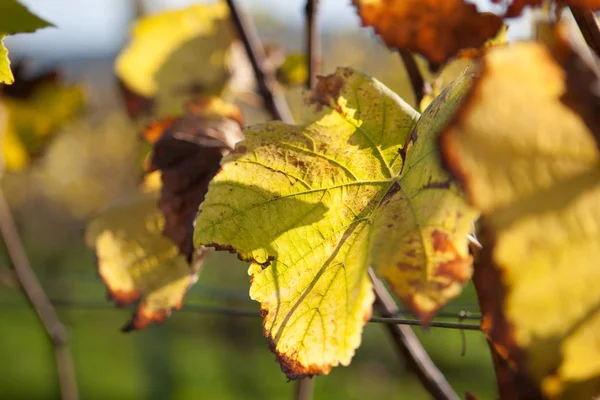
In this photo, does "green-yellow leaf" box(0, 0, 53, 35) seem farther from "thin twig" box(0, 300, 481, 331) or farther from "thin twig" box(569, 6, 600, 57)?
"thin twig" box(569, 6, 600, 57)

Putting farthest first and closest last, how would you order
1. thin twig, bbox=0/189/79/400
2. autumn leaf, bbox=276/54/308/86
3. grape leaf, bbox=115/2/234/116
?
1. thin twig, bbox=0/189/79/400
2. autumn leaf, bbox=276/54/308/86
3. grape leaf, bbox=115/2/234/116

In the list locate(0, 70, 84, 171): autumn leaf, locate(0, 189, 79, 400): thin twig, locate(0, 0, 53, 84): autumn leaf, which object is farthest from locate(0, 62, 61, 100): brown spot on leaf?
locate(0, 0, 53, 84): autumn leaf

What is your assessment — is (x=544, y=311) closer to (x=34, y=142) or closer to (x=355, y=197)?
(x=355, y=197)

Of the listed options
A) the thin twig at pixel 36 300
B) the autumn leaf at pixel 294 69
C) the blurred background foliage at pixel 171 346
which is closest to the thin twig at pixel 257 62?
the autumn leaf at pixel 294 69

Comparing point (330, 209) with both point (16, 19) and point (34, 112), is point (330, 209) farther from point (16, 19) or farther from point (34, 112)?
point (34, 112)

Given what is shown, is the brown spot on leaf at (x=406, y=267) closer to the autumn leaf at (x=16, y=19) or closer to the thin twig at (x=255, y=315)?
the thin twig at (x=255, y=315)

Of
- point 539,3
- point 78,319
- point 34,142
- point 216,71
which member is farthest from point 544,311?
point 78,319

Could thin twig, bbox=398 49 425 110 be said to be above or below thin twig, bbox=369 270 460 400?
above
